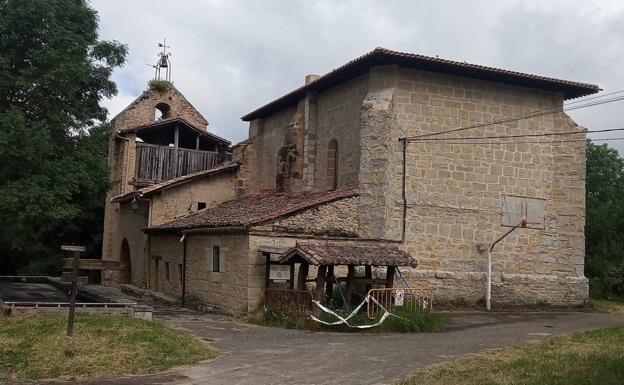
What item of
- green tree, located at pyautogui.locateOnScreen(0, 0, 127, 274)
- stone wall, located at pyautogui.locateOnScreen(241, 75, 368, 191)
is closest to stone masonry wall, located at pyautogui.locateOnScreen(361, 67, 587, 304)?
stone wall, located at pyautogui.locateOnScreen(241, 75, 368, 191)

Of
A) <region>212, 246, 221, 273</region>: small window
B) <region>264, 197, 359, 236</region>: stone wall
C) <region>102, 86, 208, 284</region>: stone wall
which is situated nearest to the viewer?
<region>264, 197, 359, 236</region>: stone wall

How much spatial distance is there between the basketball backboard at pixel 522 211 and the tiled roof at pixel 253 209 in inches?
189

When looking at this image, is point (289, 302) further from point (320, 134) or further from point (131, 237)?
point (131, 237)

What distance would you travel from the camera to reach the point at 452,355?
1040cm

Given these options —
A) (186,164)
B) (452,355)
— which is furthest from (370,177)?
(186,164)

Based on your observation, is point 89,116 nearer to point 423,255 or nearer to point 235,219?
point 235,219

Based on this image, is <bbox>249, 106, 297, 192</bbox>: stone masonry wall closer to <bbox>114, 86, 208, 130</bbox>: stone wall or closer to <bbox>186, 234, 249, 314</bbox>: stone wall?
<bbox>114, 86, 208, 130</bbox>: stone wall

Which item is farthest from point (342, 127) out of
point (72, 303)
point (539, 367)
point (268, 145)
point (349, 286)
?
point (539, 367)

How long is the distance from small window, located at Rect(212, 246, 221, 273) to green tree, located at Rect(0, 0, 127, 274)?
340cm

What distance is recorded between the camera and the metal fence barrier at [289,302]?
1390cm

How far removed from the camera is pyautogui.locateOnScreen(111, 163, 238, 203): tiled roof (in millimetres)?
22172

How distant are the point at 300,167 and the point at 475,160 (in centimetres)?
579

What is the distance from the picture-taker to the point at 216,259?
17.1 meters

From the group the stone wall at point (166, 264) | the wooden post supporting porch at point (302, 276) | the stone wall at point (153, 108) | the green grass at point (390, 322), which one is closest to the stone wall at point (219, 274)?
the stone wall at point (166, 264)
